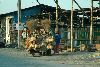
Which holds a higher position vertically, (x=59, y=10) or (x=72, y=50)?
(x=59, y=10)

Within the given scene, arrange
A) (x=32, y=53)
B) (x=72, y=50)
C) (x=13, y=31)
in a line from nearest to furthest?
(x=32, y=53), (x=72, y=50), (x=13, y=31)

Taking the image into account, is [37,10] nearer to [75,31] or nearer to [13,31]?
[13,31]

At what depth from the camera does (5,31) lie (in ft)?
184

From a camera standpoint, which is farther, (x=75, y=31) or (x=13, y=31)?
(x=13, y=31)

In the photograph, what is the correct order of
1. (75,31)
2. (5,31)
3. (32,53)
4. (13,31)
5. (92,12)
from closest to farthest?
1. (32,53)
2. (92,12)
3. (75,31)
4. (13,31)
5. (5,31)

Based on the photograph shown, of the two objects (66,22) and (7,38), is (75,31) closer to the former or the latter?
(66,22)

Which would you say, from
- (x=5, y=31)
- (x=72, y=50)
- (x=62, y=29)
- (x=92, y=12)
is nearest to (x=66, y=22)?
(x=62, y=29)

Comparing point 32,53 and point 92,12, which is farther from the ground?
point 92,12

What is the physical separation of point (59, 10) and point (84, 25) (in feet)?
9.76

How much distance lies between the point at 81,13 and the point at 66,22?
2672mm

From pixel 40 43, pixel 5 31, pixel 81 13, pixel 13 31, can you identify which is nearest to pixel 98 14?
pixel 81 13

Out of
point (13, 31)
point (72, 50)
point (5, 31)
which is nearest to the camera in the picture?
point (72, 50)

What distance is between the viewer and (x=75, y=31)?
3997cm

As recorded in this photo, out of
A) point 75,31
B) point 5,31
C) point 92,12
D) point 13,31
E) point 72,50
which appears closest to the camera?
point 72,50
